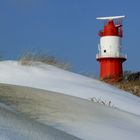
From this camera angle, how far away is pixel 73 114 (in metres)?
4.18

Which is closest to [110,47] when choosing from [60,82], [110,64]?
Result: [110,64]

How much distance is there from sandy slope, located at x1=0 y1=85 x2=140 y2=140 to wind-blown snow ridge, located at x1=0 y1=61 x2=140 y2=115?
110 cm

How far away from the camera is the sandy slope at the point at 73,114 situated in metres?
3.71

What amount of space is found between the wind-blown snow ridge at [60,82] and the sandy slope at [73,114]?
110cm

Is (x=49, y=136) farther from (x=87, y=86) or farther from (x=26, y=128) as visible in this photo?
(x=87, y=86)

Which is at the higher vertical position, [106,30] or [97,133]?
[106,30]

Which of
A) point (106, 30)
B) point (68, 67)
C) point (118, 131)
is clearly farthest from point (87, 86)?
point (106, 30)

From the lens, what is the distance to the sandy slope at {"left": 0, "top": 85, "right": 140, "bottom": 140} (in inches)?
146

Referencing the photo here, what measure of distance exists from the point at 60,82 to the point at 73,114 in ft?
7.68

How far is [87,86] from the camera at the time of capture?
6.61m

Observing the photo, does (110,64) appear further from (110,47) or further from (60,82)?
(60,82)

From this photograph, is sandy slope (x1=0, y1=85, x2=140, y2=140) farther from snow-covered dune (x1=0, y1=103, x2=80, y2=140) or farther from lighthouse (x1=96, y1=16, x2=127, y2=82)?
lighthouse (x1=96, y1=16, x2=127, y2=82)

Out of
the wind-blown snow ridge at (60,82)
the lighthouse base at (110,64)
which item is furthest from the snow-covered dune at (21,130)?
the lighthouse base at (110,64)

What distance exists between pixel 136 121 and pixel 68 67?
374cm
